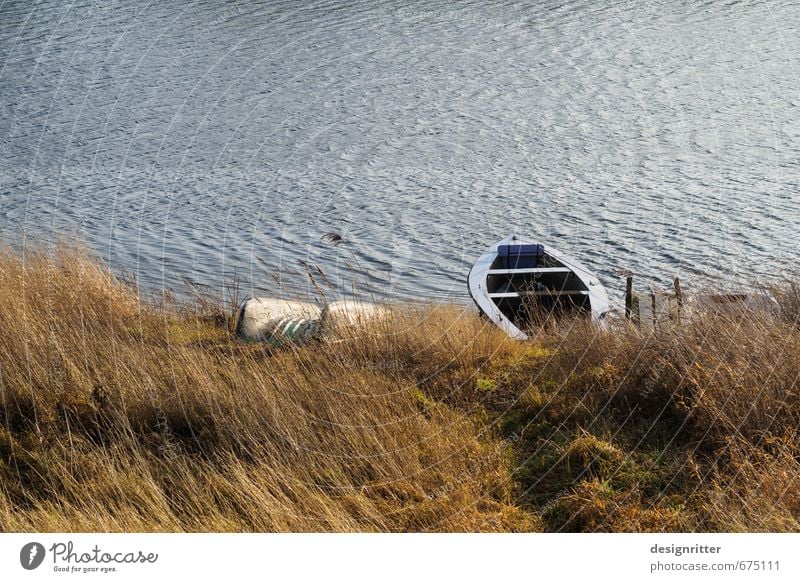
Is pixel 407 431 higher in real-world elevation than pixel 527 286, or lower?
higher

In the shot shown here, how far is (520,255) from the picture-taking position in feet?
41.7

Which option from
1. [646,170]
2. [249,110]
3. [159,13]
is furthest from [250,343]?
[159,13]

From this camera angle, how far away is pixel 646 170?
20672mm

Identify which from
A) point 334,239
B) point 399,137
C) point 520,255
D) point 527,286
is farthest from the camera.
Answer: point 399,137

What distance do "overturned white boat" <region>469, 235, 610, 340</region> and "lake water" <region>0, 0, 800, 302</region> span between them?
193 centimetres

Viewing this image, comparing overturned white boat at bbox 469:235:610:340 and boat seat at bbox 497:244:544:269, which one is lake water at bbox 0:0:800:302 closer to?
overturned white boat at bbox 469:235:610:340

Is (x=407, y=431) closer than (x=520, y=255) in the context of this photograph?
Yes

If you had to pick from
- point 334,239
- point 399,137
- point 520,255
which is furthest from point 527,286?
point 399,137

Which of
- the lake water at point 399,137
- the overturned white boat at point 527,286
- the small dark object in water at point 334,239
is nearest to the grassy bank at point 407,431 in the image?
the small dark object in water at point 334,239

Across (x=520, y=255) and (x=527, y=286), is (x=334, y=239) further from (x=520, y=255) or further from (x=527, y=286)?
(x=520, y=255)

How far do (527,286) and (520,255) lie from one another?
46.8 inches

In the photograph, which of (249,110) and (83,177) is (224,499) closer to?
(83,177)

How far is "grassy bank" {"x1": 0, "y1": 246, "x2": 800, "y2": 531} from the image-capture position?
17.7ft

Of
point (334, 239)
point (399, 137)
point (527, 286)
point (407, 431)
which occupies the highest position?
point (334, 239)
